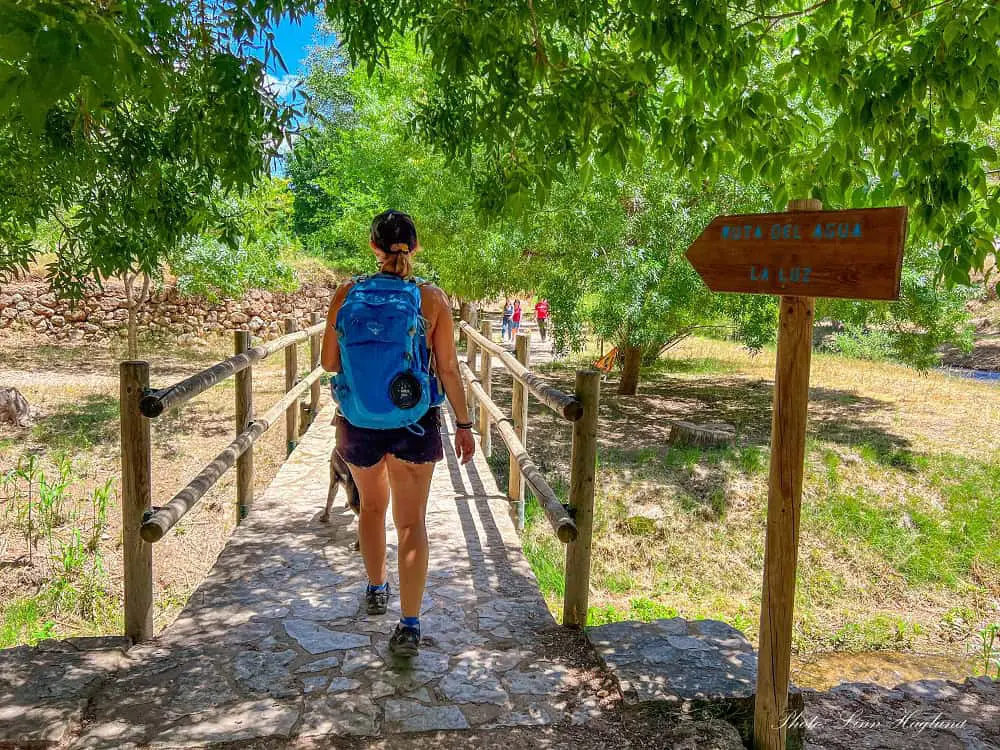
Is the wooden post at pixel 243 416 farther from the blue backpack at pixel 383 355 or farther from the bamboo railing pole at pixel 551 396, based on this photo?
the blue backpack at pixel 383 355

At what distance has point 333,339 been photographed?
3.04 m

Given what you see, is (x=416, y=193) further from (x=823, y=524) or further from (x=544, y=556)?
(x=544, y=556)

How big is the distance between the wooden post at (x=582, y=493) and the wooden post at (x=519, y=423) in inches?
78.6

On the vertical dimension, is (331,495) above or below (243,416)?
below

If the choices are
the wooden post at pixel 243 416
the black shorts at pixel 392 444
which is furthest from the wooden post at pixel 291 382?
the black shorts at pixel 392 444

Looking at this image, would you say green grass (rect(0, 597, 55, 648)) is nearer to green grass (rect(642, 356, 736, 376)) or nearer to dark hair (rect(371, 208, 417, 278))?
dark hair (rect(371, 208, 417, 278))

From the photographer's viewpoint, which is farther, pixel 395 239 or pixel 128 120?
pixel 128 120

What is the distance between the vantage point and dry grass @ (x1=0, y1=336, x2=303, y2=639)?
581 centimetres

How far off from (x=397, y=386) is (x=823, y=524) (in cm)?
687

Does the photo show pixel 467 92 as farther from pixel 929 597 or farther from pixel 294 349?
pixel 929 597

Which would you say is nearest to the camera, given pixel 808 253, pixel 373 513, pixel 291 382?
pixel 808 253

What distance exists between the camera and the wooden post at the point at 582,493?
340 centimetres

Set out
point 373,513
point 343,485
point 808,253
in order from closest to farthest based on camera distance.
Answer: point 808,253 → point 373,513 → point 343,485

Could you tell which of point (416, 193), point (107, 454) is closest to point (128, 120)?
point (107, 454)
